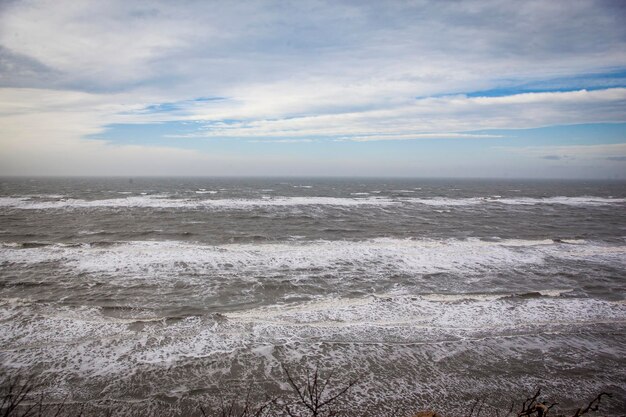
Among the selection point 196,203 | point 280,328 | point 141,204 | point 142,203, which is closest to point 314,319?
point 280,328

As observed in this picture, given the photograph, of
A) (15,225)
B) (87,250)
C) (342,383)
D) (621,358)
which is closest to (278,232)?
(87,250)

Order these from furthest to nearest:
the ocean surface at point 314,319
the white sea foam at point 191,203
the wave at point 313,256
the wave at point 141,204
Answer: the white sea foam at point 191,203, the wave at point 141,204, the wave at point 313,256, the ocean surface at point 314,319

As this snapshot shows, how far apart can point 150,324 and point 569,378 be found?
1034cm

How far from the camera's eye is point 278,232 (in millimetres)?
23531

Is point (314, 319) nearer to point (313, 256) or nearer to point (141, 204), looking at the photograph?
point (313, 256)

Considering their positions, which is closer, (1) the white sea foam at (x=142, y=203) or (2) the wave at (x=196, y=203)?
(1) the white sea foam at (x=142, y=203)

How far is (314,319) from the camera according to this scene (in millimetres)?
9789

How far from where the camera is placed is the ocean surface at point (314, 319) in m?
6.80

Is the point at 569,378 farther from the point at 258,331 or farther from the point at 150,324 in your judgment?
the point at 150,324

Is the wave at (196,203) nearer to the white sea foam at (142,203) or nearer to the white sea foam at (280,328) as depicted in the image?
the white sea foam at (142,203)

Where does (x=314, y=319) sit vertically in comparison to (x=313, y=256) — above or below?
below

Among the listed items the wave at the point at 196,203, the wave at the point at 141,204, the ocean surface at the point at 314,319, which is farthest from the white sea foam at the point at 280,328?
the wave at the point at 141,204

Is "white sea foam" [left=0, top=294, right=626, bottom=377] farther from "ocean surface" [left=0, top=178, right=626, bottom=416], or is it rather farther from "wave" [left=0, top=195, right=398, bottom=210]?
"wave" [left=0, top=195, right=398, bottom=210]

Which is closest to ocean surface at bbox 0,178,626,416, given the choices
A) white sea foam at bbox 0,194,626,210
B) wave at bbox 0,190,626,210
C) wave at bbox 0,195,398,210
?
wave at bbox 0,195,398,210
